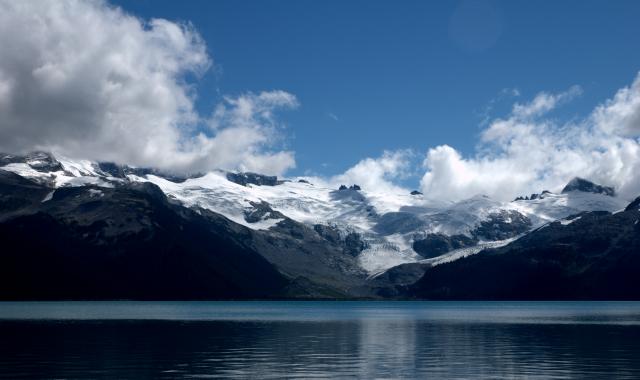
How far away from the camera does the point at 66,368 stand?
84188 millimetres

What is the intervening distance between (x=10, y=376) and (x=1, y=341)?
47.4 meters

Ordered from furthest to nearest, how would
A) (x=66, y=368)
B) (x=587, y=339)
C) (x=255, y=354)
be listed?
(x=587, y=339) < (x=255, y=354) < (x=66, y=368)

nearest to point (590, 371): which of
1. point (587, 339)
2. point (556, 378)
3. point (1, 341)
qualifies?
point (556, 378)

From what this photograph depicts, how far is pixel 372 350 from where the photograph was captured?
11225cm

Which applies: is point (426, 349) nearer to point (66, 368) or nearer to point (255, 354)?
point (255, 354)

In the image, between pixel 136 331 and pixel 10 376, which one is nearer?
pixel 10 376

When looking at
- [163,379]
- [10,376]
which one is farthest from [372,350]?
[10,376]

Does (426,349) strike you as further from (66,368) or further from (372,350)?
(66,368)

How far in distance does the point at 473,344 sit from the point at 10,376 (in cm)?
7194

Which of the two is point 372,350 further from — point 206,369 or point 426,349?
point 206,369

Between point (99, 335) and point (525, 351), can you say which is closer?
point (525, 351)

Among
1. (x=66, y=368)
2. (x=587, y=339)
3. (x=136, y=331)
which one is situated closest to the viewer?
(x=66, y=368)

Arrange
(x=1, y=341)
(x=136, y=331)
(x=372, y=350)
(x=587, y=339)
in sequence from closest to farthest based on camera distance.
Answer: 1. (x=372, y=350)
2. (x=1, y=341)
3. (x=587, y=339)
4. (x=136, y=331)

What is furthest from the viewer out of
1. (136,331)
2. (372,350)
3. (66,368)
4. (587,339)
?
(136,331)
